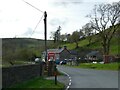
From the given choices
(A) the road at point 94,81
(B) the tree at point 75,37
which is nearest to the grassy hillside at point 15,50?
(A) the road at point 94,81

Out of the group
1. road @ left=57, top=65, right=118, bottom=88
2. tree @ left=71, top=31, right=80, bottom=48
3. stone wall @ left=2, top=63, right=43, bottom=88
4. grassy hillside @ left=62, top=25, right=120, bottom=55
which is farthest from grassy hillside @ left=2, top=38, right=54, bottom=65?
tree @ left=71, top=31, right=80, bottom=48

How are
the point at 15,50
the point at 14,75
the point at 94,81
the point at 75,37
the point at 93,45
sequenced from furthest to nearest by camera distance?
the point at 75,37
the point at 93,45
the point at 15,50
the point at 94,81
the point at 14,75

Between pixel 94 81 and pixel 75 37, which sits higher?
pixel 75 37

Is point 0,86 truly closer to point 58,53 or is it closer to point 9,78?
point 9,78

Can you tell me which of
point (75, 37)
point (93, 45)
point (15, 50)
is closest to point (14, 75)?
point (15, 50)

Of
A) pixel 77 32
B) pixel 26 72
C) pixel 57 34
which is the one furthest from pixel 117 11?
pixel 57 34

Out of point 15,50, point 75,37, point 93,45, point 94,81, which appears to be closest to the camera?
point 94,81

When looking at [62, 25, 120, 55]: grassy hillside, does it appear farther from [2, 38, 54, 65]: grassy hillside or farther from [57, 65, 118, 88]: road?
[57, 65, 118, 88]: road

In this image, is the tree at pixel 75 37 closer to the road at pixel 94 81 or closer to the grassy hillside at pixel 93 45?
the grassy hillside at pixel 93 45

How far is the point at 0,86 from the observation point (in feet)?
55.3

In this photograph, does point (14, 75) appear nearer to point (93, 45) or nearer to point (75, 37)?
point (93, 45)

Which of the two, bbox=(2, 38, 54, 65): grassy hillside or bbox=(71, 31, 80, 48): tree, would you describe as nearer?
bbox=(2, 38, 54, 65): grassy hillside

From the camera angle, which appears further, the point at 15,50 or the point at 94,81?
the point at 15,50

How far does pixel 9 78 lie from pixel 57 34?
16497 cm
